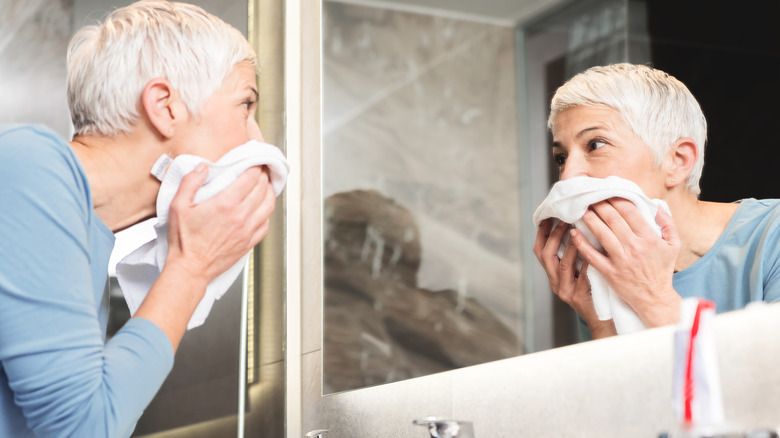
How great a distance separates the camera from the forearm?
93cm

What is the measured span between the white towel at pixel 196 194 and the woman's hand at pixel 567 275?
1.32 ft

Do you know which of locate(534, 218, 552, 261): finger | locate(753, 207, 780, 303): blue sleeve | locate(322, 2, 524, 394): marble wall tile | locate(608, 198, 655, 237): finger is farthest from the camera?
locate(322, 2, 524, 394): marble wall tile

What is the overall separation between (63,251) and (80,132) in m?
0.32

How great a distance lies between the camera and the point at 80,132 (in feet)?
3.57

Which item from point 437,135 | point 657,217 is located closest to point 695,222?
point 657,217

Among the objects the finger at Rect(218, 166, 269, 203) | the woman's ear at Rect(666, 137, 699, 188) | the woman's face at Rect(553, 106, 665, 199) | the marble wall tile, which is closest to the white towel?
the finger at Rect(218, 166, 269, 203)

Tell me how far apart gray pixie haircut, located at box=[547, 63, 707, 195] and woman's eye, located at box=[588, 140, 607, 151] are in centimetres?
4

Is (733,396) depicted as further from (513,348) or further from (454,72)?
(454,72)

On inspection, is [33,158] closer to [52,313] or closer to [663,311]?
[52,313]

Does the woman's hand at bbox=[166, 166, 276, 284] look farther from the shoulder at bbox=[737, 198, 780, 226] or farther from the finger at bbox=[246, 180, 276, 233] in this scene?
the shoulder at bbox=[737, 198, 780, 226]

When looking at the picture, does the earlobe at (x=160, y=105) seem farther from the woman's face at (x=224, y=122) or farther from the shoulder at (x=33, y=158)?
the shoulder at (x=33, y=158)

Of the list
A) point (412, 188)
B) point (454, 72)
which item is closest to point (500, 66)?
point (454, 72)

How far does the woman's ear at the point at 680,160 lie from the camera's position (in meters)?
0.83

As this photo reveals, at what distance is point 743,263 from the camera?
0.79 meters
